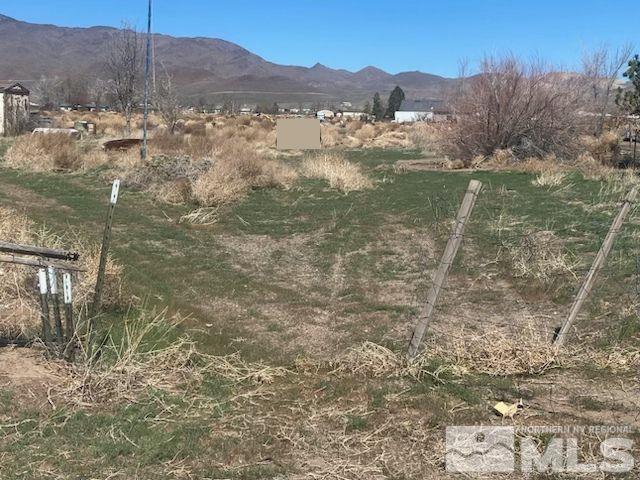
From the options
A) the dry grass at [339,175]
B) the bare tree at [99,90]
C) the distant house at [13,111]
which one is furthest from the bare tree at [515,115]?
the bare tree at [99,90]

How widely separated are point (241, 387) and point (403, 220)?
329 inches

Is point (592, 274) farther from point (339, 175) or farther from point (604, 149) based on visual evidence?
point (604, 149)

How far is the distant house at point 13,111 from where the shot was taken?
117 ft

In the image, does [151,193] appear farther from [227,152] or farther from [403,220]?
[403,220]

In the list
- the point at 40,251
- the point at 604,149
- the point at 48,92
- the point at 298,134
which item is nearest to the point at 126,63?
the point at 298,134

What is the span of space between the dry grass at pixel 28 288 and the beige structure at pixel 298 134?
2642cm

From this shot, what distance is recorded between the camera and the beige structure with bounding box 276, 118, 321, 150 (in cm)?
3494

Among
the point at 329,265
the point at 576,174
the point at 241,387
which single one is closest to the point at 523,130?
the point at 576,174

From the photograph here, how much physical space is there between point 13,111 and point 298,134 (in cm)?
1630

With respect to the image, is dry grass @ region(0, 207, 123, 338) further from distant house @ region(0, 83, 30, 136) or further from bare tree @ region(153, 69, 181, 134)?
distant house @ region(0, 83, 30, 136)

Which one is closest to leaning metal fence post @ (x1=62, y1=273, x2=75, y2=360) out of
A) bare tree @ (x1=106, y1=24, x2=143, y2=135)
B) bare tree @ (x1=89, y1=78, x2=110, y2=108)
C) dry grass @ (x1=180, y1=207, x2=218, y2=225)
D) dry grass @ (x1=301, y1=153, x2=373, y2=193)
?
dry grass @ (x1=180, y1=207, x2=218, y2=225)

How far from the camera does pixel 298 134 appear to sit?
3569 cm

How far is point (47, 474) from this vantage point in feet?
11.5

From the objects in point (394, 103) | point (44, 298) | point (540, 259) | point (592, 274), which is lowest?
point (540, 259)
